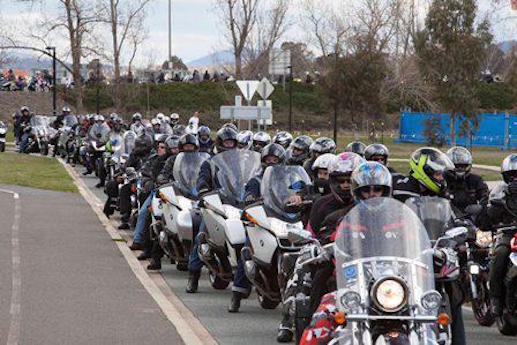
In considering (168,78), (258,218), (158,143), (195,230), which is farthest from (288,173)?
(168,78)

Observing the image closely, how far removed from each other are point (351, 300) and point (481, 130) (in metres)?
51.7

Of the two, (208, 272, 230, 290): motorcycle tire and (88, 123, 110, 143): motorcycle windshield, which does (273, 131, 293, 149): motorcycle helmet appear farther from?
(88, 123, 110, 143): motorcycle windshield

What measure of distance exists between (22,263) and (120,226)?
5698 millimetres

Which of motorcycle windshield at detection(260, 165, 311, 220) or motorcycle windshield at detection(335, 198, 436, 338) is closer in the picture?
motorcycle windshield at detection(335, 198, 436, 338)

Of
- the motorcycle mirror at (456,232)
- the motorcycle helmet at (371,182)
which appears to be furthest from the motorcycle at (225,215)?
the motorcycle mirror at (456,232)

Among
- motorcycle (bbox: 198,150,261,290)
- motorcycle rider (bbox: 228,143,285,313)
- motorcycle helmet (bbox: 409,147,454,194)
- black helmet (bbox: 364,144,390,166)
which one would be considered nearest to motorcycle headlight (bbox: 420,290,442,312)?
motorcycle helmet (bbox: 409,147,454,194)

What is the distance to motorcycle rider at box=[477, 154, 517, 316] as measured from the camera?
39.4 feet

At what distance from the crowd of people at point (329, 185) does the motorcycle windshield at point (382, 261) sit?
1.02 feet

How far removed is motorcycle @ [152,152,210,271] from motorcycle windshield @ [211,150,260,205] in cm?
108

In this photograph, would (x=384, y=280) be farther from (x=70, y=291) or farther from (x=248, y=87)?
(x=248, y=87)

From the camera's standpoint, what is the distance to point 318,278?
893cm

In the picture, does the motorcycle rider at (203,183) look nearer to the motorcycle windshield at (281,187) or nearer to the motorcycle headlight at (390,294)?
the motorcycle windshield at (281,187)

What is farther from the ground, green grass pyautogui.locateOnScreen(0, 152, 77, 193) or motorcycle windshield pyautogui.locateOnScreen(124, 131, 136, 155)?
motorcycle windshield pyautogui.locateOnScreen(124, 131, 136, 155)

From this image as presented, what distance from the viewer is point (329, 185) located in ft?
35.7
